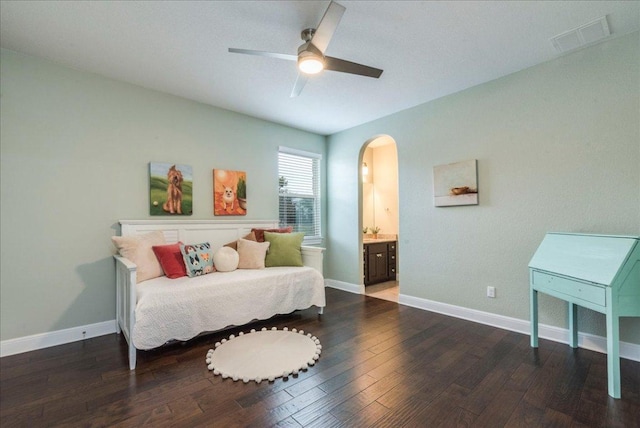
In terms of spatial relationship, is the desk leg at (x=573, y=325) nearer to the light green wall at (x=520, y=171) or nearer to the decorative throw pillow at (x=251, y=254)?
the light green wall at (x=520, y=171)

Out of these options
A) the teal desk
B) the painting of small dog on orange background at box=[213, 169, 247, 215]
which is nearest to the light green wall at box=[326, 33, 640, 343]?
the teal desk

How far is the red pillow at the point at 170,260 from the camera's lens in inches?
107

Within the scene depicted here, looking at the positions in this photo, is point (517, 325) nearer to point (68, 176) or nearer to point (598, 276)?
point (598, 276)

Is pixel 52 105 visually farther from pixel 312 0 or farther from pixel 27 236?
pixel 312 0

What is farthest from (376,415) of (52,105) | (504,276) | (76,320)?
(52,105)

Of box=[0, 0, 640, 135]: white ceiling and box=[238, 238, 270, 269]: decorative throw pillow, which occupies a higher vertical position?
box=[0, 0, 640, 135]: white ceiling

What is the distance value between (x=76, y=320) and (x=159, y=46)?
8.41ft

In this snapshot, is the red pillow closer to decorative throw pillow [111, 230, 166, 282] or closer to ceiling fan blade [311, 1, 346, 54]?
decorative throw pillow [111, 230, 166, 282]

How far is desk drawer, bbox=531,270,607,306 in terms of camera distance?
1.83 metres

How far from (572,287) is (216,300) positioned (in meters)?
2.75

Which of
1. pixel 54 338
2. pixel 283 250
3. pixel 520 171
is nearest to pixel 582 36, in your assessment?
pixel 520 171

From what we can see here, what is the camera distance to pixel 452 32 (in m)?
2.18

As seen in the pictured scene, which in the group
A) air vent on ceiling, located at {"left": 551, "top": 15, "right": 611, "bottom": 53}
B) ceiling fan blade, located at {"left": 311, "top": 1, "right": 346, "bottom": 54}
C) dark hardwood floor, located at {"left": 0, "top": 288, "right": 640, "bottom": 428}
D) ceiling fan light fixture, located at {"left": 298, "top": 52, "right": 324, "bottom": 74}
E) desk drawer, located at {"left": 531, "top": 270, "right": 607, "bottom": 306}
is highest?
air vent on ceiling, located at {"left": 551, "top": 15, "right": 611, "bottom": 53}

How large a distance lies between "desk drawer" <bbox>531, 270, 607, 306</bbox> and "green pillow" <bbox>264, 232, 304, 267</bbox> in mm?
2302
